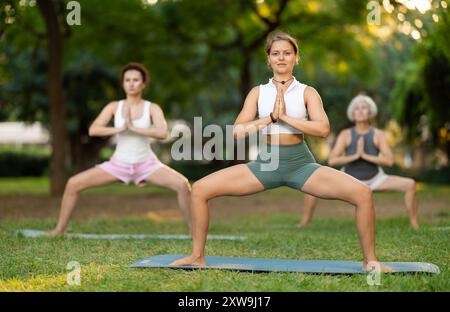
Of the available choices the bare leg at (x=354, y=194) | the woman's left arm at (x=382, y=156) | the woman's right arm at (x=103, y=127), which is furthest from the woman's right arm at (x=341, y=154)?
the bare leg at (x=354, y=194)

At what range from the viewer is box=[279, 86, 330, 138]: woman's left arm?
17.0 ft

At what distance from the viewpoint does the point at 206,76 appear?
25.7m

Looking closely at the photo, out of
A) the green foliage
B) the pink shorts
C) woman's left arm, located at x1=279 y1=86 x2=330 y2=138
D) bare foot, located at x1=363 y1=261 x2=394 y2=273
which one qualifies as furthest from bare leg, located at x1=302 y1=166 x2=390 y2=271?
the green foliage

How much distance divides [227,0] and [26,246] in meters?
14.5

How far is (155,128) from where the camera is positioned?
756 cm

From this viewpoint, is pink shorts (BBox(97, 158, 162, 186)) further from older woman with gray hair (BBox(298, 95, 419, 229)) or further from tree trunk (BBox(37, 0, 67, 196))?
tree trunk (BBox(37, 0, 67, 196))

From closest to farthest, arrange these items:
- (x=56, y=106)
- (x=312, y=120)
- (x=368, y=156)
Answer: (x=312, y=120) → (x=368, y=156) → (x=56, y=106)

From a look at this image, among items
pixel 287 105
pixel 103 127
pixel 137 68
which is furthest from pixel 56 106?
pixel 287 105

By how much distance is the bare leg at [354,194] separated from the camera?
5168 millimetres

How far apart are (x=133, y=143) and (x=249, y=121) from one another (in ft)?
8.37

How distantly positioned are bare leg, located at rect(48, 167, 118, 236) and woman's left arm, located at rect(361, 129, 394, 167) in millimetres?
3473

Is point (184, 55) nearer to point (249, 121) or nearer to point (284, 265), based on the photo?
point (249, 121)

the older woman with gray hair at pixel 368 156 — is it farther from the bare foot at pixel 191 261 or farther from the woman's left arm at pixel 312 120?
the bare foot at pixel 191 261
